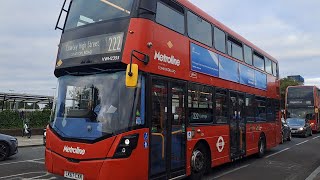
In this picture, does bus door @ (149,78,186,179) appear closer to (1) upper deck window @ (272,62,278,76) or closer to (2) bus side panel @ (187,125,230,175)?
(2) bus side panel @ (187,125,230,175)

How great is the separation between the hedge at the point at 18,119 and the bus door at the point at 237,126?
1848 cm

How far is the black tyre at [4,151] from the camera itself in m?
13.2

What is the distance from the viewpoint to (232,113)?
11750 millimetres

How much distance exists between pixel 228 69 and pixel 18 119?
19.3 m

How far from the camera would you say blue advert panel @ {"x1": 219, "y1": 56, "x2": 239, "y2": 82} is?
36.0 feet

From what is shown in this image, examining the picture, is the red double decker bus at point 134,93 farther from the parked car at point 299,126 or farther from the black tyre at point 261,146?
Result: the parked car at point 299,126

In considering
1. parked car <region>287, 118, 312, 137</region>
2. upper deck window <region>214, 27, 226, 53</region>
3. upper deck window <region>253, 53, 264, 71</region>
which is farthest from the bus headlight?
parked car <region>287, 118, 312, 137</region>

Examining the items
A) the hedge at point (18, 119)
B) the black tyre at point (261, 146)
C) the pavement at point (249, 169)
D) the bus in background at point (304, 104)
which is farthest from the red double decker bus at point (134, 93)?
the bus in background at point (304, 104)

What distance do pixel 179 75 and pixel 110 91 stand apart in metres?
2.12

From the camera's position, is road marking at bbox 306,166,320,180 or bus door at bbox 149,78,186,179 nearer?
bus door at bbox 149,78,186,179

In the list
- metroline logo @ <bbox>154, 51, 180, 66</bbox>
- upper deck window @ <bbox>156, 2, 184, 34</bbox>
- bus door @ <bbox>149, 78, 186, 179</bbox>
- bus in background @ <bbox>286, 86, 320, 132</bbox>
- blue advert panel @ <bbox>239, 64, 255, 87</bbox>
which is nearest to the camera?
bus door @ <bbox>149, 78, 186, 179</bbox>

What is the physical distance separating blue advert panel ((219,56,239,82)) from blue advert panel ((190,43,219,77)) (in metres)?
0.33

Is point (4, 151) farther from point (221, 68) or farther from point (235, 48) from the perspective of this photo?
point (235, 48)

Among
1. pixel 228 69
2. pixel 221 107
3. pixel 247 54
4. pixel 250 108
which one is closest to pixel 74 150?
pixel 221 107
